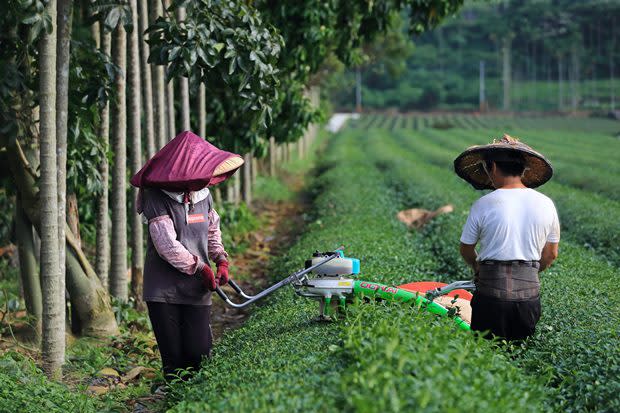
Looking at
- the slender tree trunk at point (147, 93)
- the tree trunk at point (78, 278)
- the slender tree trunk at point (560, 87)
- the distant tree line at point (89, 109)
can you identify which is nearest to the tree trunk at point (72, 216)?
the distant tree line at point (89, 109)

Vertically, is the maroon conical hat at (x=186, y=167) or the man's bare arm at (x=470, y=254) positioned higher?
the maroon conical hat at (x=186, y=167)

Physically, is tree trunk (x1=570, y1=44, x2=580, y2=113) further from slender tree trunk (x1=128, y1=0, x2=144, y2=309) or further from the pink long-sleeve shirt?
the pink long-sleeve shirt

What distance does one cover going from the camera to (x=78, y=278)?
916 centimetres

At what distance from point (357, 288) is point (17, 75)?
3757mm

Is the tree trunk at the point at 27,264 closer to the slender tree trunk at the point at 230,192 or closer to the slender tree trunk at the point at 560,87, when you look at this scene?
the slender tree trunk at the point at 230,192

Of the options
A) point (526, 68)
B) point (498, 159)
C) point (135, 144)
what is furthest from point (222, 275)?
point (526, 68)

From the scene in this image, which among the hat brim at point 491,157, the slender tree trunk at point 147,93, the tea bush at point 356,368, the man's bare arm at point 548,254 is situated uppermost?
the slender tree trunk at point 147,93

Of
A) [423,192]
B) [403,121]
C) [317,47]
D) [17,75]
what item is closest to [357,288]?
[17,75]

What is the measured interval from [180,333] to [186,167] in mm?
1261

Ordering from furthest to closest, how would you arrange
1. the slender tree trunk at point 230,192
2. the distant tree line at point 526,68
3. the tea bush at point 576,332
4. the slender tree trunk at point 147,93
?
the distant tree line at point 526,68, the slender tree trunk at point 230,192, the slender tree trunk at point 147,93, the tea bush at point 576,332

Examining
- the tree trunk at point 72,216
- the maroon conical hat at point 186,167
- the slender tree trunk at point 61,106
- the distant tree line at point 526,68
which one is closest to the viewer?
the maroon conical hat at point 186,167

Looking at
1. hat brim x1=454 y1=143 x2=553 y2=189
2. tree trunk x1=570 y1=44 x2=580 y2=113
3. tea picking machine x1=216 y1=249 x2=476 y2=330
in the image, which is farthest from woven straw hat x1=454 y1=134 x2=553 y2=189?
tree trunk x1=570 y1=44 x2=580 y2=113

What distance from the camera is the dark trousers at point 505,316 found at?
6508mm

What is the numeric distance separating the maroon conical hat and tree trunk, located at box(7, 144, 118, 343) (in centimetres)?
241
